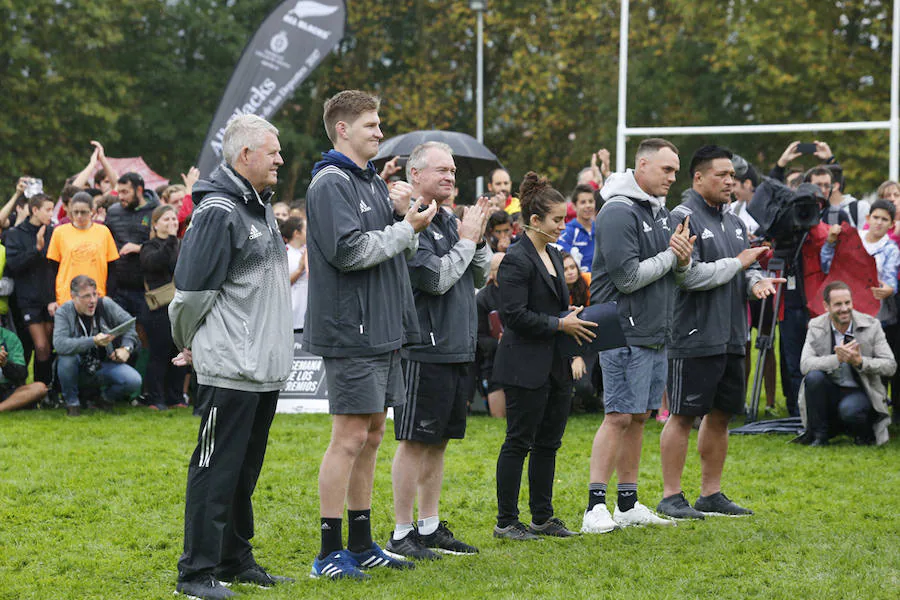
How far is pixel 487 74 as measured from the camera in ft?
102

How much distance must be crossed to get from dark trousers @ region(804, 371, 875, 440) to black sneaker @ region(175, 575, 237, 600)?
6303mm

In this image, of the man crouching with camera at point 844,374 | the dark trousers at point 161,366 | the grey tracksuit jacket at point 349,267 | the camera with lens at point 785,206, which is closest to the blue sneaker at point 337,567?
the grey tracksuit jacket at point 349,267

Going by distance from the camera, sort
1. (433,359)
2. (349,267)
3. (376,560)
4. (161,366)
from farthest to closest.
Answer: (161,366) → (433,359) → (376,560) → (349,267)

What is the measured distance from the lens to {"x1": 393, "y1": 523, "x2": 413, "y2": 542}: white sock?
6215 mm

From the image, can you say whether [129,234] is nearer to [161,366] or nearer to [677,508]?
[161,366]

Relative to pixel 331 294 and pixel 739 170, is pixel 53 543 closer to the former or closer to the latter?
pixel 331 294

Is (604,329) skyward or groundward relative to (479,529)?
skyward

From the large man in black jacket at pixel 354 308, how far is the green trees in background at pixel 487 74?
16.9 m

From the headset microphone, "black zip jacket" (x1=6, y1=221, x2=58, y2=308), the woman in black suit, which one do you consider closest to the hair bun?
the woman in black suit

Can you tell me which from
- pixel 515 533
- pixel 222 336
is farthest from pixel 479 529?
pixel 222 336

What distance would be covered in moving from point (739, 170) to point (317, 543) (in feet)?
19.6

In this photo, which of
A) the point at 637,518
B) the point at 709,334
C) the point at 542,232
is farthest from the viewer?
the point at 709,334

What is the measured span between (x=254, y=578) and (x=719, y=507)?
310cm

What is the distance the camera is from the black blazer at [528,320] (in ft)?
21.4
